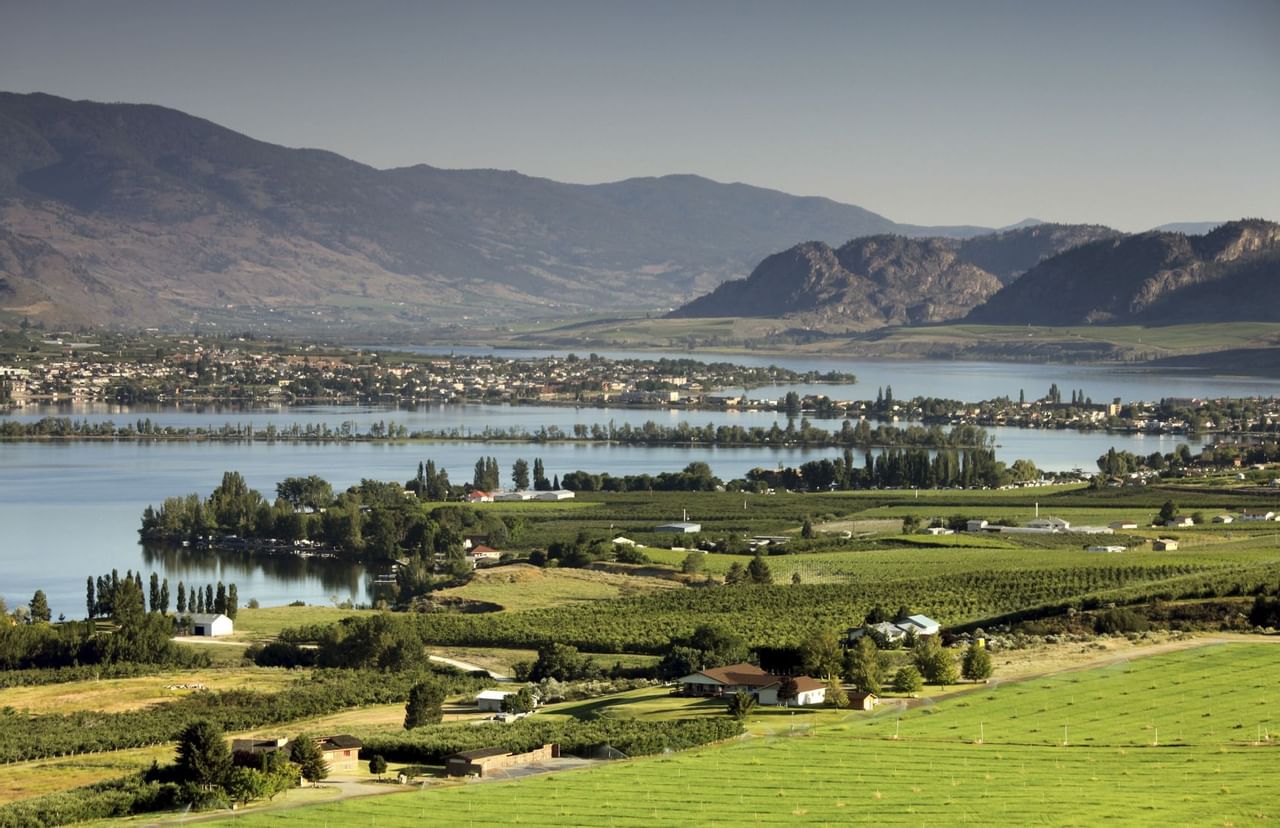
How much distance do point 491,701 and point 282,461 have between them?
48.4 m

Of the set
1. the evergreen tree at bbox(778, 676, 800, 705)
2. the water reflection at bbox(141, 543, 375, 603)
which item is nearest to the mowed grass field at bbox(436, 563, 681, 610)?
the water reflection at bbox(141, 543, 375, 603)

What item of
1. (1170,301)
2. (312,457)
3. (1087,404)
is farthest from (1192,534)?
(1170,301)

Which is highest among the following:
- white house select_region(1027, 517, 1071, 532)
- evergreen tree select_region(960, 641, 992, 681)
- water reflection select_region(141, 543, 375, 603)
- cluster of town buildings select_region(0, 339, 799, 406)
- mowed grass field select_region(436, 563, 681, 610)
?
cluster of town buildings select_region(0, 339, 799, 406)

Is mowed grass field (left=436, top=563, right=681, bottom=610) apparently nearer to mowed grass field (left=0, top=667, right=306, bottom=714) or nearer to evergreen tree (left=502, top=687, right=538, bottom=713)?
mowed grass field (left=0, top=667, right=306, bottom=714)

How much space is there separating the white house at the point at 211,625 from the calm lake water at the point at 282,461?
4.41 meters

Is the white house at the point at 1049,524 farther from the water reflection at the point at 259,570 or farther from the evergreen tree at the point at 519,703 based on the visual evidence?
the evergreen tree at the point at 519,703

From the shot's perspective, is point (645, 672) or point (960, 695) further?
point (645, 672)

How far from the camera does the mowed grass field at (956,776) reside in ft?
59.2

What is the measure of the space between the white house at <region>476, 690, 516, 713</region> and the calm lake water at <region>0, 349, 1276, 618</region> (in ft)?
49.5

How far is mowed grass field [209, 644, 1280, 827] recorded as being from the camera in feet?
59.2

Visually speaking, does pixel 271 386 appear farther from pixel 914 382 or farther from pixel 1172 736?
pixel 1172 736

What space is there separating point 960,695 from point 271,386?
98.9m

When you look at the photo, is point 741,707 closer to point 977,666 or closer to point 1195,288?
point 977,666

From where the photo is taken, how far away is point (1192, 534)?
44.8 metres
